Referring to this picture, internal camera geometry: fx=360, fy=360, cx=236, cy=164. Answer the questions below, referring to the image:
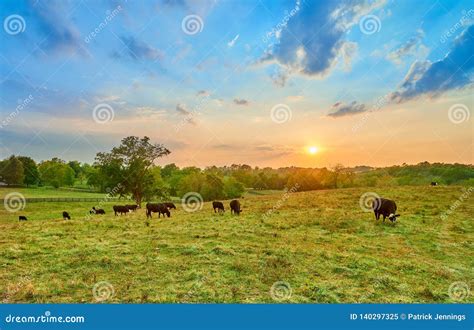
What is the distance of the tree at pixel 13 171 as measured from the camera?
272 feet

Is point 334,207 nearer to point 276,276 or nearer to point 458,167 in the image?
point 276,276

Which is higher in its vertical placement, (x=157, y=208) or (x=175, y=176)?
(x=175, y=176)

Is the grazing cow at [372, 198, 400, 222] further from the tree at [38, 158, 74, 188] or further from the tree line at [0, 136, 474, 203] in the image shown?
the tree at [38, 158, 74, 188]

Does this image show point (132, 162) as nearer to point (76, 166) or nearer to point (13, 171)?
point (13, 171)

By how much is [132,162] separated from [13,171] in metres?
45.7

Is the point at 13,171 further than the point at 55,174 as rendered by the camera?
No

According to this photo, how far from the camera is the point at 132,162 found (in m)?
55.2

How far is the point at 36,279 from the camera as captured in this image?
1385cm

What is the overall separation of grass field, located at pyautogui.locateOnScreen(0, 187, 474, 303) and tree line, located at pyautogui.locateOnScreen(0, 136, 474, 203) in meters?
27.6

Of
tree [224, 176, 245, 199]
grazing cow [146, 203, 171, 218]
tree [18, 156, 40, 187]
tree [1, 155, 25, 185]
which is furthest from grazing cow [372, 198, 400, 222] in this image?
tree [18, 156, 40, 187]

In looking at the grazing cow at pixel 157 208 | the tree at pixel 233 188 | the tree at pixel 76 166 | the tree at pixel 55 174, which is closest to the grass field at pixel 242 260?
the grazing cow at pixel 157 208

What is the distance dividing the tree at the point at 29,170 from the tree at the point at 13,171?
9.75 feet

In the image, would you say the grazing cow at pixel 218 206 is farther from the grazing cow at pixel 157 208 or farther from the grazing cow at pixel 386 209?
the grazing cow at pixel 386 209

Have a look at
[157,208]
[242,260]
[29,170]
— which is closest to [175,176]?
Answer: [29,170]
